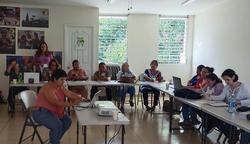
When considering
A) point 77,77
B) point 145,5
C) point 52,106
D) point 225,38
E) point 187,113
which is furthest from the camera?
point 145,5

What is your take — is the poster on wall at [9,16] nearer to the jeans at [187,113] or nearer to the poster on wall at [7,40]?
the poster on wall at [7,40]

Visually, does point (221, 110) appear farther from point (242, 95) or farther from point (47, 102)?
point (47, 102)

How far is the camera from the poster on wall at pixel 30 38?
746cm

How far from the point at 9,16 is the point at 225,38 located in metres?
6.00

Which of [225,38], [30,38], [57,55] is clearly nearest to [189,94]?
[225,38]

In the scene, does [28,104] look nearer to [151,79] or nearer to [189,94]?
[189,94]

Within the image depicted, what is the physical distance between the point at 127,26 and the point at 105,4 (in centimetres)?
155

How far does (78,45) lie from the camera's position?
7.82 metres

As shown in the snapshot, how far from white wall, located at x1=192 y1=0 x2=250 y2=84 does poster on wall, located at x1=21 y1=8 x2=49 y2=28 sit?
15.8 feet

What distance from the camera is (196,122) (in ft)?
15.9

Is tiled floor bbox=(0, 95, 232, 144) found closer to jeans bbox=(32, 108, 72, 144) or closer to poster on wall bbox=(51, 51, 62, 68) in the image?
jeans bbox=(32, 108, 72, 144)

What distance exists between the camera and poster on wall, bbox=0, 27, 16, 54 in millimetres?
7391

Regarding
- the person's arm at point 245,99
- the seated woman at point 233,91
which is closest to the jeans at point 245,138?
the seated woman at point 233,91

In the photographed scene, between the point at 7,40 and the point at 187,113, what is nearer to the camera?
the point at 187,113
